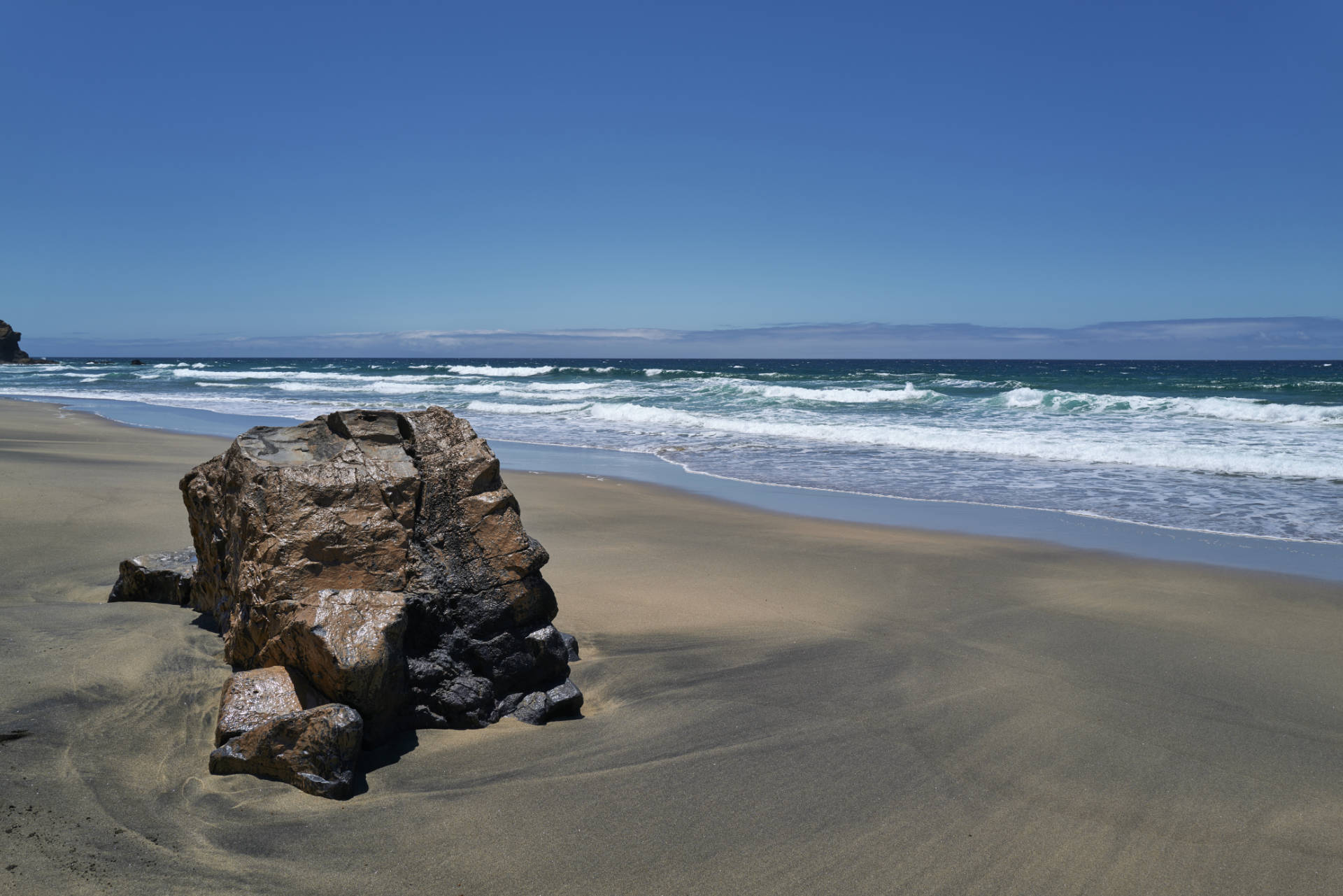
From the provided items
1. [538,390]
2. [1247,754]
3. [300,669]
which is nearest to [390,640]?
[300,669]

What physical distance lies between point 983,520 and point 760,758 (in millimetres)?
5496

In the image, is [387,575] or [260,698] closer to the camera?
[260,698]

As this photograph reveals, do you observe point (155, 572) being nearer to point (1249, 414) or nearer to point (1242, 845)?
point (1242, 845)

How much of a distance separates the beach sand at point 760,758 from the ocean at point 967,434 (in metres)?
4.15

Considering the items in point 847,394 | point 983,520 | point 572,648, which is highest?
point 847,394

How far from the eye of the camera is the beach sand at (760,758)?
7.18 ft

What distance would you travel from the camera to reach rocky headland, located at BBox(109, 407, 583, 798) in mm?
2578

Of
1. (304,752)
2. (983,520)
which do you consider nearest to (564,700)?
(304,752)

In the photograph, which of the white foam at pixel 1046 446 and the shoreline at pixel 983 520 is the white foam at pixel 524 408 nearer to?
the white foam at pixel 1046 446

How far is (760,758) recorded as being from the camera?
2.84 m

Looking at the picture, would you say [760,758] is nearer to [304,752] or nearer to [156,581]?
[304,752]

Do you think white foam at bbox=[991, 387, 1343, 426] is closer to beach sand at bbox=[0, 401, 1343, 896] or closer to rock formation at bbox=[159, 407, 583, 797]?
beach sand at bbox=[0, 401, 1343, 896]

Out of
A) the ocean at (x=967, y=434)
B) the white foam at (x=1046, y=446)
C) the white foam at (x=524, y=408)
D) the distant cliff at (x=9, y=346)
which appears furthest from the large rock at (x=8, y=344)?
the white foam at (x=1046, y=446)

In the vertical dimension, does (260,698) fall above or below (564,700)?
above
